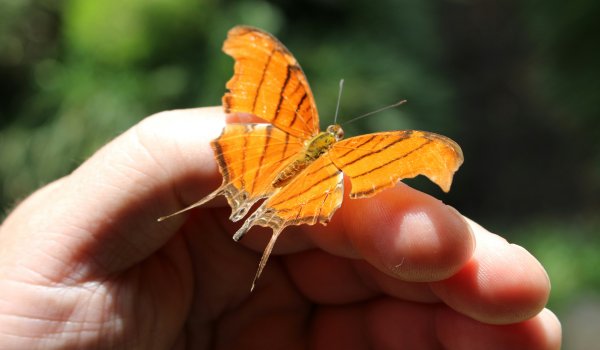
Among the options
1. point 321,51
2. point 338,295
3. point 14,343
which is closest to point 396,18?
point 321,51

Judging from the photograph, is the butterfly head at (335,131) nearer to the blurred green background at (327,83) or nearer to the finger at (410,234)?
the finger at (410,234)

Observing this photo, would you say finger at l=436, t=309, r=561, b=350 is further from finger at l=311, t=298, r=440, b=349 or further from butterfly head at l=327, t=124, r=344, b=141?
butterfly head at l=327, t=124, r=344, b=141

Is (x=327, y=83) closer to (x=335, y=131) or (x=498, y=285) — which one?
(x=335, y=131)

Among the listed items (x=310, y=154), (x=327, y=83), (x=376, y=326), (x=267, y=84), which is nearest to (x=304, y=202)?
(x=310, y=154)

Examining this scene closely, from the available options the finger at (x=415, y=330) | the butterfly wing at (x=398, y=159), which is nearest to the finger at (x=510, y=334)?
the finger at (x=415, y=330)

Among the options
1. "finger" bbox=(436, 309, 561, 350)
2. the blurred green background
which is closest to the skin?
"finger" bbox=(436, 309, 561, 350)

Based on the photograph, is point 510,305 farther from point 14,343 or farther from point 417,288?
point 14,343
